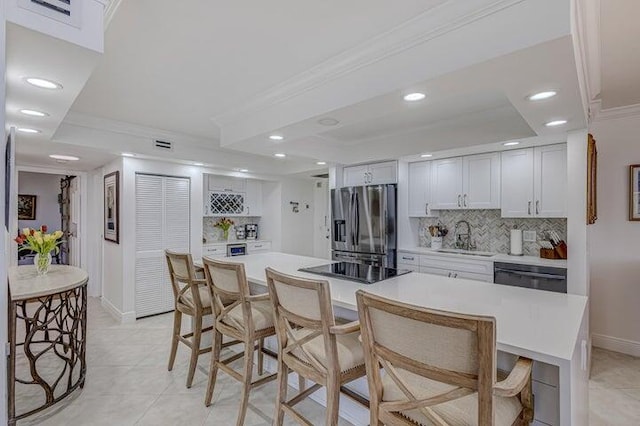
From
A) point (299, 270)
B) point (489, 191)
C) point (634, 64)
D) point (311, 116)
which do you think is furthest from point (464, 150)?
point (299, 270)

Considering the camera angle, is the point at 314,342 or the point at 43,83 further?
the point at 43,83

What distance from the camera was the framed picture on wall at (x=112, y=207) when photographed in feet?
14.0

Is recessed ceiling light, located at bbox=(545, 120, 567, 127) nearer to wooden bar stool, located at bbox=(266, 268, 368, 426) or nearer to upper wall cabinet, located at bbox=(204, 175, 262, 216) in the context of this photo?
wooden bar stool, located at bbox=(266, 268, 368, 426)

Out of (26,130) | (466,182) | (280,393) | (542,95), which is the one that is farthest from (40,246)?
(466,182)

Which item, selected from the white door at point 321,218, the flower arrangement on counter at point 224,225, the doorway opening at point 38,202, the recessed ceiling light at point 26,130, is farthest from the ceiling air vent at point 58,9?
the doorway opening at point 38,202

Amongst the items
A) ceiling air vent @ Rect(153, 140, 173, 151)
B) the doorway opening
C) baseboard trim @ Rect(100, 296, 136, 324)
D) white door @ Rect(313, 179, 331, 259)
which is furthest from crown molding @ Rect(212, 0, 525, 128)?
the doorway opening

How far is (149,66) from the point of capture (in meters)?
2.33

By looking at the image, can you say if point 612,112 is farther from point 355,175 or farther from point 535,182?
point 355,175

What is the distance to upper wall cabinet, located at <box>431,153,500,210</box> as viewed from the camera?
378cm

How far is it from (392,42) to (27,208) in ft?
31.8

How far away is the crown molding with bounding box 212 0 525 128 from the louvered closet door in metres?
2.48

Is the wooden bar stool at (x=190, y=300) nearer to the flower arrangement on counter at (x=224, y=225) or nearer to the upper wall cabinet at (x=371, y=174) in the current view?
the upper wall cabinet at (x=371, y=174)

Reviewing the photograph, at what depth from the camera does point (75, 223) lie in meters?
5.60

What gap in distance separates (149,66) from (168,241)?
285cm
